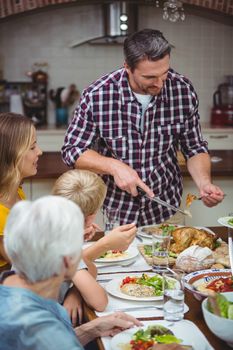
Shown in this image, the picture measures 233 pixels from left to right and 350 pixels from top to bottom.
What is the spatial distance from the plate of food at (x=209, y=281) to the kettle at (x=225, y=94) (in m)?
4.29

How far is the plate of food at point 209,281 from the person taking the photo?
1828 millimetres

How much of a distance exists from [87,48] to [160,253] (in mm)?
4241

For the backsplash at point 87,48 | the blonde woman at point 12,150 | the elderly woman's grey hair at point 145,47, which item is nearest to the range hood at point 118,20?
the backsplash at point 87,48

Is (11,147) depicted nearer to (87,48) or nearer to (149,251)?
(149,251)

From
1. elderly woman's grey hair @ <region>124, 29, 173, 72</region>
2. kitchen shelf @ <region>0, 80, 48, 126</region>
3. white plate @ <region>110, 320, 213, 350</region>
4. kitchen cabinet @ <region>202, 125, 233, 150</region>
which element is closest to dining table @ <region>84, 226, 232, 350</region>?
white plate @ <region>110, 320, 213, 350</region>

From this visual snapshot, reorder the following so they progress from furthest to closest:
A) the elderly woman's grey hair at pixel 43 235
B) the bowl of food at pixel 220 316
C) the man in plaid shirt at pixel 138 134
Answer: the man in plaid shirt at pixel 138 134
the bowl of food at pixel 220 316
the elderly woman's grey hair at pixel 43 235

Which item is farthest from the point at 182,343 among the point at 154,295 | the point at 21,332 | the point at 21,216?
the point at 21,216

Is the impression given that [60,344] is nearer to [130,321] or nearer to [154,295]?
[130,321]

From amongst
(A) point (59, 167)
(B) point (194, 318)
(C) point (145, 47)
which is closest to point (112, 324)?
(B) point (194, 318)

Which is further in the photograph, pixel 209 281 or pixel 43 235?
pixel 209 281

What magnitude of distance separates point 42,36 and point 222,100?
1944 mm

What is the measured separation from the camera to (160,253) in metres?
2.12

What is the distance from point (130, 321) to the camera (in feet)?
5.55

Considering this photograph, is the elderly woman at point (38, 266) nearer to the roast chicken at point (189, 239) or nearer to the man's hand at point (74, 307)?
the man's hand at point (74, 307)
